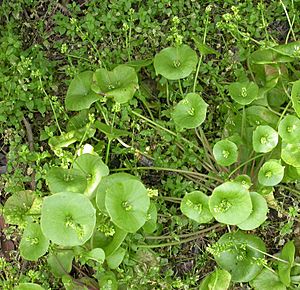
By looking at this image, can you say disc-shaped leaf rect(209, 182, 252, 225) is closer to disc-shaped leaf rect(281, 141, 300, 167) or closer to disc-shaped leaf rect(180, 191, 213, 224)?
disc-shaped leaf rect(180, 191, 213, 224)

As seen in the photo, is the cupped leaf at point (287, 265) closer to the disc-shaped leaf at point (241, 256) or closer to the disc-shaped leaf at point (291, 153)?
the disc-shaped leaf at point (241, 256)

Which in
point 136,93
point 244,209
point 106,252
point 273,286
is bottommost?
point 273,286

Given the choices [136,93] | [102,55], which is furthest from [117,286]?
[102,55]

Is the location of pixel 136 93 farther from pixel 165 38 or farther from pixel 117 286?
pixel 117 286

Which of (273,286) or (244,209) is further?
(273,286)

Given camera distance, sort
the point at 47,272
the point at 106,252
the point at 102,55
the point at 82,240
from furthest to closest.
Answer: the point at 102,55
the point at 47,272
the point at 106,252
the point at 82,240

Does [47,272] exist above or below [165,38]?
below

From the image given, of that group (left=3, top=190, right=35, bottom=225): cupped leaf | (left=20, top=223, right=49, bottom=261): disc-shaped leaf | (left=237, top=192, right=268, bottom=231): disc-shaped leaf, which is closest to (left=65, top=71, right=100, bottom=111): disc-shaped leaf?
(left=3, top=190, right=35, bottom=225): cupped leaf
